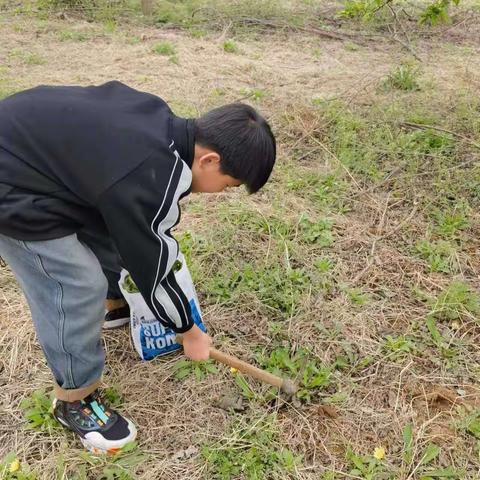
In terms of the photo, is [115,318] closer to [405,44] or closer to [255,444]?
[255,444]

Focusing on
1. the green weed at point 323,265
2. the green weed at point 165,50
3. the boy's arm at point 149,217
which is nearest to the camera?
the boy's arm at point 149,217

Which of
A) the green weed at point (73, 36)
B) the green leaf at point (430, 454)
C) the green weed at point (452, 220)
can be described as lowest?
the green leaf at point (430, 454)

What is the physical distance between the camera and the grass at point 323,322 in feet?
5.52

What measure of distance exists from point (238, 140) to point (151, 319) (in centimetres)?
85

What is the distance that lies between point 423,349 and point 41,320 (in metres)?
1.53

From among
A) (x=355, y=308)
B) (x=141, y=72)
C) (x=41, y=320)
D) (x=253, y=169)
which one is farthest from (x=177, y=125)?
(x=141, y=72)

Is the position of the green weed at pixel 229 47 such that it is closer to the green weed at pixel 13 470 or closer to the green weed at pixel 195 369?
the green weed at pixel 195 369

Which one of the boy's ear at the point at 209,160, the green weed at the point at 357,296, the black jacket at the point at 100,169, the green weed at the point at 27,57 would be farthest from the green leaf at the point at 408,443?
the green weed at the point at 27,57

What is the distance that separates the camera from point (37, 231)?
1339mm

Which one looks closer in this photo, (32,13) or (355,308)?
(355,308)

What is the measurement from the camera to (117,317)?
7.13 feet

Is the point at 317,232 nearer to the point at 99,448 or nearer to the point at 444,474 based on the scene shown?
the point at 444,474

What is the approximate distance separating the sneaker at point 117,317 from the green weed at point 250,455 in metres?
0.73

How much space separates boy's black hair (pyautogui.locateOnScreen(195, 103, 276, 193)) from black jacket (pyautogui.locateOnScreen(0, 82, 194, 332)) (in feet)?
0.21
